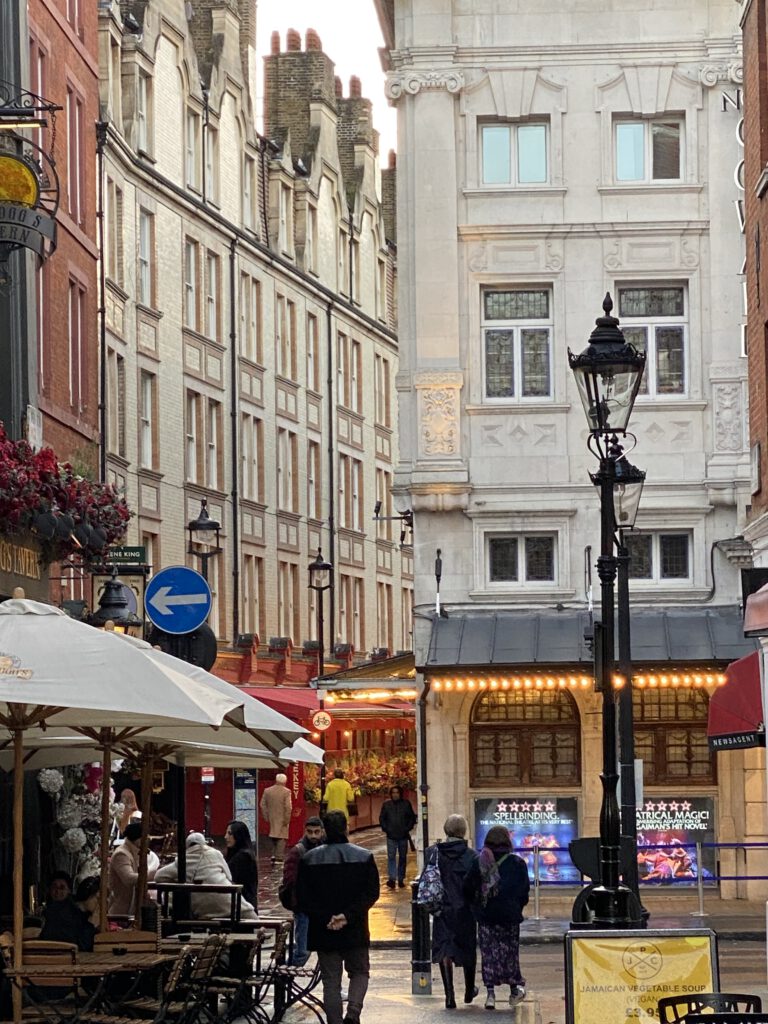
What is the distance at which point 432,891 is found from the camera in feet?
65.8

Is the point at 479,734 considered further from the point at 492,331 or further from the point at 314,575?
the point at 314,575

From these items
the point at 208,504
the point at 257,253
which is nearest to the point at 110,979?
the point at 208,504

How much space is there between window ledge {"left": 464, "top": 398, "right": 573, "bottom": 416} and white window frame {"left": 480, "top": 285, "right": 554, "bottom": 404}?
0.05 m

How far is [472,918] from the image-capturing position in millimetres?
20109

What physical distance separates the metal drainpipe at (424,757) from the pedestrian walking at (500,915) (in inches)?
537

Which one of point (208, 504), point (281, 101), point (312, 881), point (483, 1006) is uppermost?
point (281, 101)

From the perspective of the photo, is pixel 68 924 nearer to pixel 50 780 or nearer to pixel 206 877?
pixel 206 877

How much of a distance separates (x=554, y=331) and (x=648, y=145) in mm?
3431

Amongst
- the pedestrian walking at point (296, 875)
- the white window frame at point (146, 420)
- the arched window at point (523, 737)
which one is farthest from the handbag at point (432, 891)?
the white window frame at point (146, 420)

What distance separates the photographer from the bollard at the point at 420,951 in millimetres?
20781

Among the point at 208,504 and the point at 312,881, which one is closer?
the point at 312,881

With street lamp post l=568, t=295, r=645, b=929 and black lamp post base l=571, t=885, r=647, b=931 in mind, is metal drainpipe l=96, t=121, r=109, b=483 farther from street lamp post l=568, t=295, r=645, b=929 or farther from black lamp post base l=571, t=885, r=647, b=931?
black lamp post base l=571, t=885, r=647, b=931

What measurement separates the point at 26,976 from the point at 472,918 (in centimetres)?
681

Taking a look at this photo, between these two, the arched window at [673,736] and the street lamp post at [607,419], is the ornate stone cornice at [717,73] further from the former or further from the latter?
the street lamp post at [607,419]
